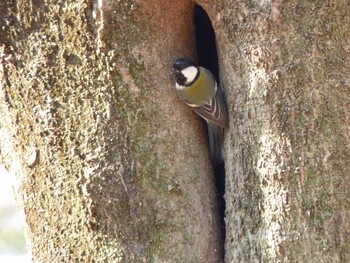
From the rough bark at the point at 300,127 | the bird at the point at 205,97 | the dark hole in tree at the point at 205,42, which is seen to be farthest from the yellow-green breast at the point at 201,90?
the rough bark at the point at 300,127

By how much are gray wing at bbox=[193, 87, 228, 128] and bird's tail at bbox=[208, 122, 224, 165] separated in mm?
39

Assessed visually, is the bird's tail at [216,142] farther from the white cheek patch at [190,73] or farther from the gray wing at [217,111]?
the white cheek patch at [190,73]

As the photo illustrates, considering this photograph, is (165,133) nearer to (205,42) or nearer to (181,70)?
(181,70)

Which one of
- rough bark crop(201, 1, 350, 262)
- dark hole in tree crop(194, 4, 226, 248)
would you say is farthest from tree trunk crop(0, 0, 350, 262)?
dark hole in tree crop(194, 4, 226, 248)

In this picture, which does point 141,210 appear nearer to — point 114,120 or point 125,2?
point 114,120

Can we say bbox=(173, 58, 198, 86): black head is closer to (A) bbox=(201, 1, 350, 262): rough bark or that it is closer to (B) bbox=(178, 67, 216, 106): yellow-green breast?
(B) bbox=(178, 67, 216, 106): yellow-green breast

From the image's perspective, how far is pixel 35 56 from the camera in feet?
8.14

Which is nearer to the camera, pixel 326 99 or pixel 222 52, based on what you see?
pixel 326 99

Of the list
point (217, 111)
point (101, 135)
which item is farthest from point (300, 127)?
point (101, 135)

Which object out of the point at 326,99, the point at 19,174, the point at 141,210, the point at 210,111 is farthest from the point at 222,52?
the point at 19,174

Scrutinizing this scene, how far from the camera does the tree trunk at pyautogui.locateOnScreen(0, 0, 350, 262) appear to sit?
229 cm

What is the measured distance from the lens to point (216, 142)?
2615 mm

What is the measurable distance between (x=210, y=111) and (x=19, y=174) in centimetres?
64

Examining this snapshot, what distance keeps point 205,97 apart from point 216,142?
0.16 metres
